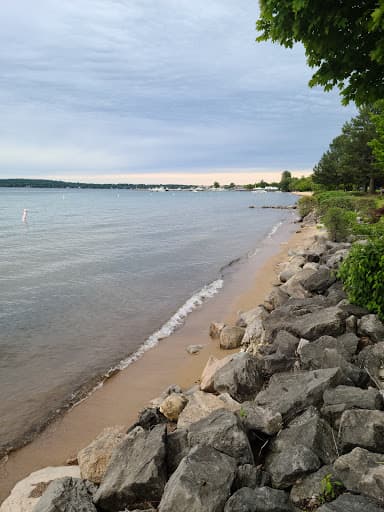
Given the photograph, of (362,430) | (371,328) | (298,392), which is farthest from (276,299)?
(362,430)

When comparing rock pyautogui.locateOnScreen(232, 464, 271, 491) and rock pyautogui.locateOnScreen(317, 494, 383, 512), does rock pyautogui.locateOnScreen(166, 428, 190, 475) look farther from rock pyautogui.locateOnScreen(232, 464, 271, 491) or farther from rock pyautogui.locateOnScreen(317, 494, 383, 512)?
rock pyautogui.locateOnScreen(317, 494, 383, 512)

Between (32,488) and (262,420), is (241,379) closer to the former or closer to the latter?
(262,420)

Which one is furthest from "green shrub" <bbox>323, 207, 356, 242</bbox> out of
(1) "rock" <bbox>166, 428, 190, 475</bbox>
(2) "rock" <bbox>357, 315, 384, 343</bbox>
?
(1) "rock" <bbox>166, 428, 190, 475</bbox>

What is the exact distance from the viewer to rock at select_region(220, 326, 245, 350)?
33.7 feet

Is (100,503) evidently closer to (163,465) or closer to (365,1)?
(163,465)

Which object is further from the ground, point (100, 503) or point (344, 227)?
point (344, 227)

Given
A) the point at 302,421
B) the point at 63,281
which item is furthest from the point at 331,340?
the point at 63,281

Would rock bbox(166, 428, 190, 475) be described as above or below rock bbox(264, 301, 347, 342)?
below

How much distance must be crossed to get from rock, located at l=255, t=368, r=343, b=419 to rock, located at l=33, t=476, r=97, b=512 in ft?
8.00

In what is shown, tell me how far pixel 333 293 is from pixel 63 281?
13.1 meters

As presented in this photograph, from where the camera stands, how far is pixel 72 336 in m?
11.8

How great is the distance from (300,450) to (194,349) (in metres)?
6.40

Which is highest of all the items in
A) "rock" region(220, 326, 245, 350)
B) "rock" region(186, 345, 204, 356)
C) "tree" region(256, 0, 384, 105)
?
"tree" region(256, 0, 384, 105)

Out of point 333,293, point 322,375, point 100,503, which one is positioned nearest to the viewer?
point 100,503
